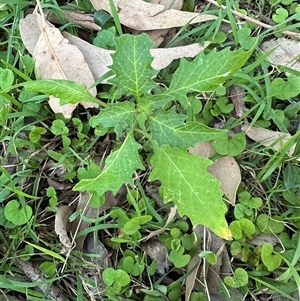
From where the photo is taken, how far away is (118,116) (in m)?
1.59

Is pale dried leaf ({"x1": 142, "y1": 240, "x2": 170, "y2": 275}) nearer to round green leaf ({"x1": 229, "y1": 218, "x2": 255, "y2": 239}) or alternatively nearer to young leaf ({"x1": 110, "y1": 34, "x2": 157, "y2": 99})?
round green leaf ({"x1": 229, "y1": 218, "x2": 255, "y2": 239})

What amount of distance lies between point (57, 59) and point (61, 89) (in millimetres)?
315

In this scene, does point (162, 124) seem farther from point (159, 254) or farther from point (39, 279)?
point (39, 279)

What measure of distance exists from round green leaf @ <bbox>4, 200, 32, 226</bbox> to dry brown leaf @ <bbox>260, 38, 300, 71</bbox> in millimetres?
1051

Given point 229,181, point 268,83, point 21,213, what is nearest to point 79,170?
point 21,213

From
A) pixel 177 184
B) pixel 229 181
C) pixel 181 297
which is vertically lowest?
pixel 181 297

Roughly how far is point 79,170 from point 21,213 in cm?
24

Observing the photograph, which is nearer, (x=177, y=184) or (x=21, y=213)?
(x=177, y=184)

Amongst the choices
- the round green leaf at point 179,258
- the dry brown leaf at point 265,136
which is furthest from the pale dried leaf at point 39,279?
the dry brown leaf at point 265,136

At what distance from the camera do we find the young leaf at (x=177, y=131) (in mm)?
1515

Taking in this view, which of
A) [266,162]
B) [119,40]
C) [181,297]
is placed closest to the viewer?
[119,40]

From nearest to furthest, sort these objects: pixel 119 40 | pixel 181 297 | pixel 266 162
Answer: pixel 119 40
pixel 181 297
pixel 266 162

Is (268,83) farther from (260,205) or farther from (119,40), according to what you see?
(119,40)

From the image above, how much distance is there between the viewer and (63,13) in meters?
1.95
